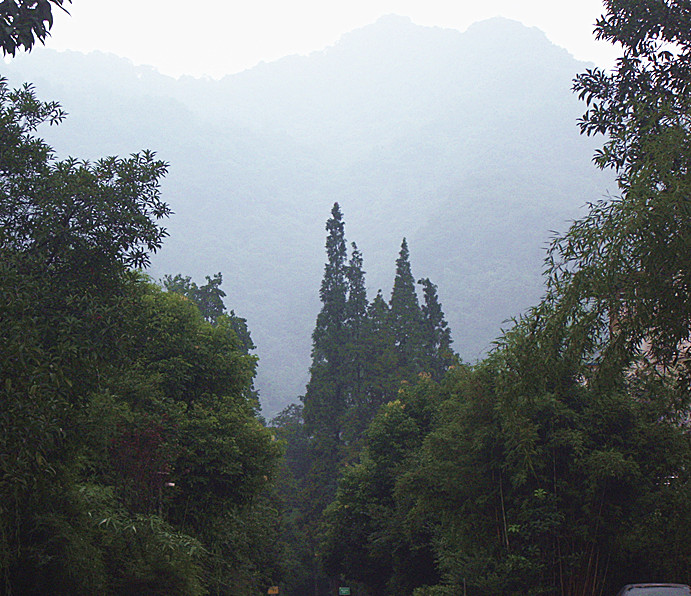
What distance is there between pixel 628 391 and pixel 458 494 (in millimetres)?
5370

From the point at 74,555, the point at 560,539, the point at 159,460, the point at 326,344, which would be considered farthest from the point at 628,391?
the point at 326,344

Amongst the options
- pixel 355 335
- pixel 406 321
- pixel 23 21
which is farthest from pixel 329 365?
Answer: pixel 23 21

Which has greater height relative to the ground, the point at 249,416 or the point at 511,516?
the point at 249,416

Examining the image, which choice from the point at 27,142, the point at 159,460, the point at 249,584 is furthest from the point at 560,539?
the point at 249,584

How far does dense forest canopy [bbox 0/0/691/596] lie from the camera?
8016 millimetres

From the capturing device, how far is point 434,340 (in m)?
64.2

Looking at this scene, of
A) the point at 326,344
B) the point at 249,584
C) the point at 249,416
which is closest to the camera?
the point at 249,416

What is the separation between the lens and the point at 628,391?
2081 centimetres

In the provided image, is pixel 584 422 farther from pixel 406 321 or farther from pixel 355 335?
pixel 355 335

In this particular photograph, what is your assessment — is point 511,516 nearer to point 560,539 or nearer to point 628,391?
point 560,539

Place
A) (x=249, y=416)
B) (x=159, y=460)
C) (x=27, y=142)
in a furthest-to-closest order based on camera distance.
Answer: (x=249, y=416)
(x=159, y=460)
(x=27, y=142)

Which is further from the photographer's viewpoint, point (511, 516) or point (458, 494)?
point (458, 494)

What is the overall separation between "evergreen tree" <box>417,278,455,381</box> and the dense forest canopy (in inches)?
812

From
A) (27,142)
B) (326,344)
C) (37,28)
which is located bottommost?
(37,28)
